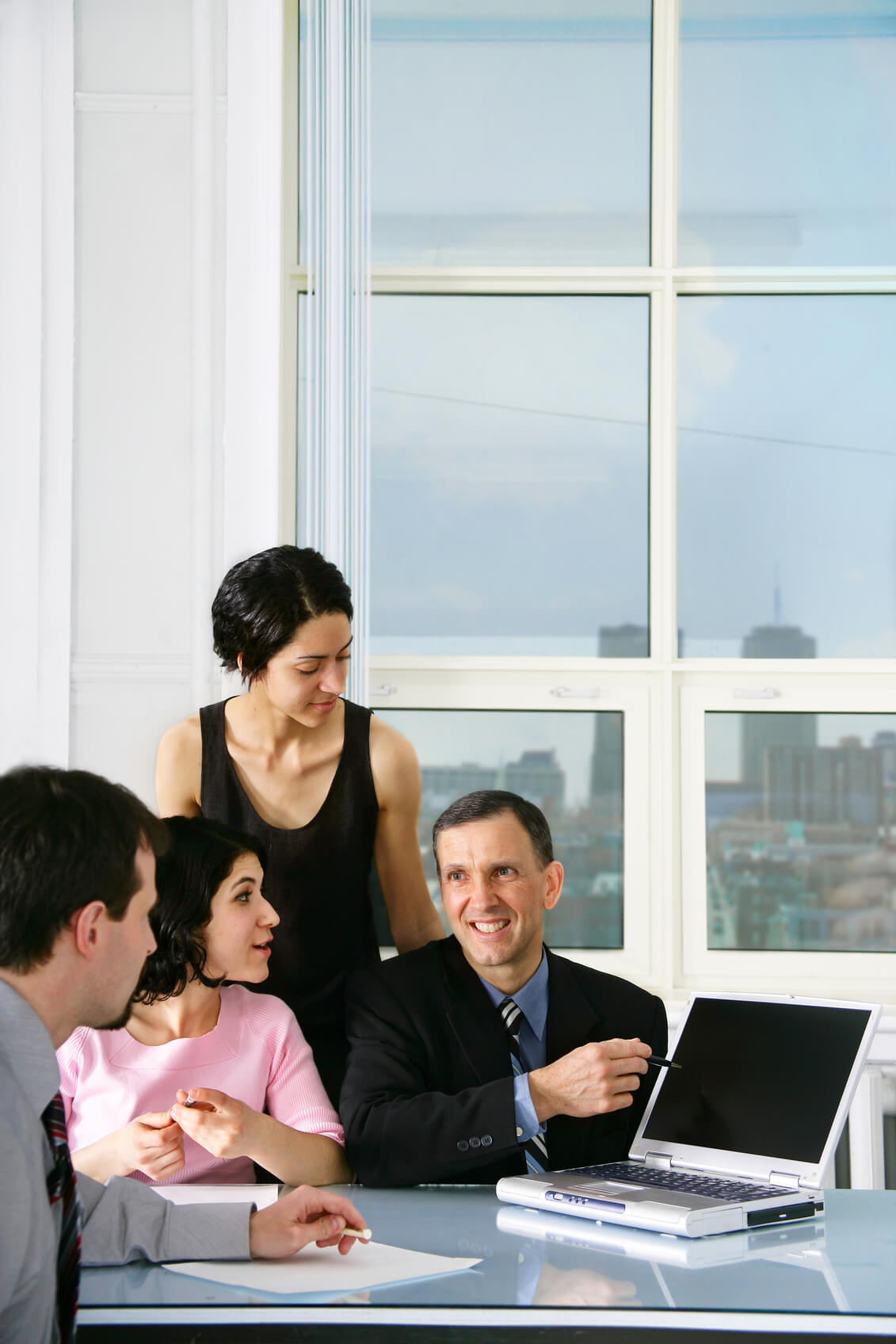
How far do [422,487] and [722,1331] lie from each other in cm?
221

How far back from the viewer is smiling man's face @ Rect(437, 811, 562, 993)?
182 centimetres

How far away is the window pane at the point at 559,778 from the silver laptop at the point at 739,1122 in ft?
4.05

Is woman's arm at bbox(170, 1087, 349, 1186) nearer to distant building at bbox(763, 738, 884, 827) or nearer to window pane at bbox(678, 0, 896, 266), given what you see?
distant building at bbox(763, 738, 884, 827)

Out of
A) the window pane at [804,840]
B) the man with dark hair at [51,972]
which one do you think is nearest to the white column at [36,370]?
the window pane at [804,840]

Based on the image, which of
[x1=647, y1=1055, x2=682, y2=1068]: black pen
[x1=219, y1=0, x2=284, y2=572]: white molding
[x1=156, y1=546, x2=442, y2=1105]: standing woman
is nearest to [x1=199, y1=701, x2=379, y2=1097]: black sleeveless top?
[x1=156, y1=546, x2=442, y2=1105]: standing woman

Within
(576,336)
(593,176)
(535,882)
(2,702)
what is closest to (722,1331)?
(535,882)

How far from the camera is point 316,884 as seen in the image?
79.7 inches

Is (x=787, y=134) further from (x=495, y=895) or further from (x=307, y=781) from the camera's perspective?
(x=495, y=895)

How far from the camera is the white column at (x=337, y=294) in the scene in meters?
2.83

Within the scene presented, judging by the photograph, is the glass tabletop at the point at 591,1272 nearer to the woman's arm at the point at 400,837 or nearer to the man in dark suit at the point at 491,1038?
the man in dark suit at the point at 491,1038

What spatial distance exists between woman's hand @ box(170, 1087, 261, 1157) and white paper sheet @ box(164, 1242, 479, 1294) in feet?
0.68

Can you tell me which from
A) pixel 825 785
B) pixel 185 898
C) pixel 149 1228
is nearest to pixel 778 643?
pixel 825 785

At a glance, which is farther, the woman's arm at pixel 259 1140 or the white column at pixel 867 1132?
Result: the white column at pixel 867 1132

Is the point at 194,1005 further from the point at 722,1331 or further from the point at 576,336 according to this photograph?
the point at 576,336
